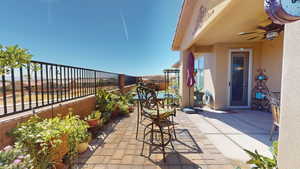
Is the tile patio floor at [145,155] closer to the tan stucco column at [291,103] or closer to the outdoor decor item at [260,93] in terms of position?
the tan stucco column at [291,103]

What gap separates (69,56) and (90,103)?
1579 centimetres

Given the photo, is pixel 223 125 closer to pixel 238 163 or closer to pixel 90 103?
pixel 238 163

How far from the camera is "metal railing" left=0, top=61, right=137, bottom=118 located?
5.07 feet

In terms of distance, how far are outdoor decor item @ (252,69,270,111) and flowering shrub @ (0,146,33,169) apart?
598 cm

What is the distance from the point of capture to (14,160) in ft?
3.21

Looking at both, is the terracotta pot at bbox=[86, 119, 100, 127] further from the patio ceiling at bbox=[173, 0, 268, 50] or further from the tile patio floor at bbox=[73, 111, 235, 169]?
the patio ceiling at bbox=[173, 0, 268, 50]

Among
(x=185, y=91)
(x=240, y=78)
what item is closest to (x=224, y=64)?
(x=240, y=78)

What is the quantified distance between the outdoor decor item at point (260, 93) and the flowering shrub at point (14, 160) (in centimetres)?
598

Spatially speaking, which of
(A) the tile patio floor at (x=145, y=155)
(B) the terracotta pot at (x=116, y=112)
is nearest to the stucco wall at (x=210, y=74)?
(A) the tile patio floor at (x=145, y=155)

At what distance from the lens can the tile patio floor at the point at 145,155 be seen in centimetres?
169

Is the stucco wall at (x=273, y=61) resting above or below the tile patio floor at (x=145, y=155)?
above

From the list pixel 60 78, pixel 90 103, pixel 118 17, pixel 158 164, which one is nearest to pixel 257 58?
pixel 158 164

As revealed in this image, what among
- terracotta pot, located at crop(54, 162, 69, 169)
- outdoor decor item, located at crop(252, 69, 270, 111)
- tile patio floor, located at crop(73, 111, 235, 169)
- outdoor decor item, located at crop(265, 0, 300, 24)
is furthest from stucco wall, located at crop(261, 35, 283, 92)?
terracotta pot, located at crop(54, 162, 69, 169)

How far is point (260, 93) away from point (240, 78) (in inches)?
33.1
